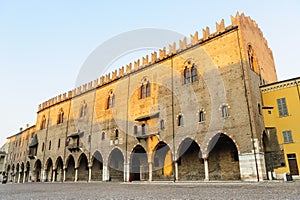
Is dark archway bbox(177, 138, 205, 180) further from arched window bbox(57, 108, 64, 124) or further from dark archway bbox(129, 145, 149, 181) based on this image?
arched window bbox(57, 108, 64, 124)

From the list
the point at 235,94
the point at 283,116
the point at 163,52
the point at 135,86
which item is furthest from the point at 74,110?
the point at 283,116

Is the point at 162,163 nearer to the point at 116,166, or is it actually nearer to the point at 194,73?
the point at 116,166

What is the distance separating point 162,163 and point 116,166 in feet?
18.4

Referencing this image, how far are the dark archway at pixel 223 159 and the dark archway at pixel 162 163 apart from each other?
3.56 m

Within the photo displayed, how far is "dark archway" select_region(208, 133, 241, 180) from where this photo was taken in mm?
15391

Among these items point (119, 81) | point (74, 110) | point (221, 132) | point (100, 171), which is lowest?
point (100, 171)

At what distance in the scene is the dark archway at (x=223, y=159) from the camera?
606 inches

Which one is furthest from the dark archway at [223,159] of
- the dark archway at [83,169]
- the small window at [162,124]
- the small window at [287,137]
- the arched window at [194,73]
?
the dark archway at [83,169]

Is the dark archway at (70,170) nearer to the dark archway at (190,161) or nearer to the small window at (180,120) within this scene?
the dark archway at (190,161)

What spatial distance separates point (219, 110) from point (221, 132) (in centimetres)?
143

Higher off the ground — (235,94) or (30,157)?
(235,94)

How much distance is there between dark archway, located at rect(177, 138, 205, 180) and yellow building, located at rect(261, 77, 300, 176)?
4.89 m

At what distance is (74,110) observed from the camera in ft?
89.2

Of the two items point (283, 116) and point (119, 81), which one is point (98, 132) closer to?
point (119, 81)
